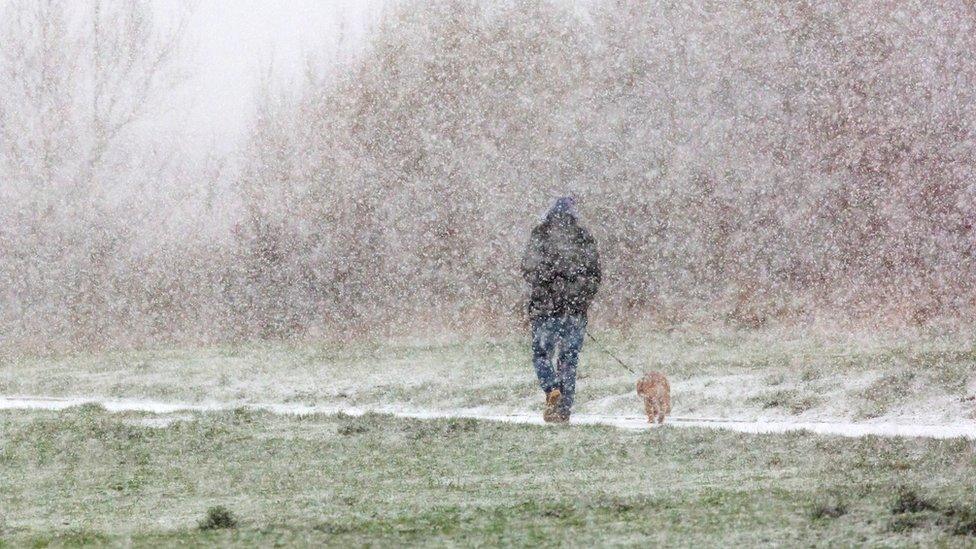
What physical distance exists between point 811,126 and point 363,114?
1006 cm

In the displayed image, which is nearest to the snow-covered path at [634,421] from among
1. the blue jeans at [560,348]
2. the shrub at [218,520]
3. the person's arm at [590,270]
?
the blue jeans at [560,348]

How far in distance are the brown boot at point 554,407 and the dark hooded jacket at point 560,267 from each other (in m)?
0.69

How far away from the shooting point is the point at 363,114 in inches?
1163

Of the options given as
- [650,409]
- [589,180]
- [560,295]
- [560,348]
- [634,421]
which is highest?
[589,180]

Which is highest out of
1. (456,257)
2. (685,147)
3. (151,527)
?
(685,147)

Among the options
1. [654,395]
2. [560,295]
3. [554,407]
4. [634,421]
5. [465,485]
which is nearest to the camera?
[465,485]

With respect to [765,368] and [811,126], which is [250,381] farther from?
[811,126]

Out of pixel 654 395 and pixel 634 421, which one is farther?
pixel 634 421

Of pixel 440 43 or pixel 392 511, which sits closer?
pixel 392 511

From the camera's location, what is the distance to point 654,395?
1142 cm

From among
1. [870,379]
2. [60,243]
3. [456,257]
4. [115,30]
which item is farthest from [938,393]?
[115,30]

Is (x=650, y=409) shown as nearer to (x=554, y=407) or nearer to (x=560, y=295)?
(x=554, y=407)

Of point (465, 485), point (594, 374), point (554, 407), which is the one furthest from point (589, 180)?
point (465, 485)

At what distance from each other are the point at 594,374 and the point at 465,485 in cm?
864
